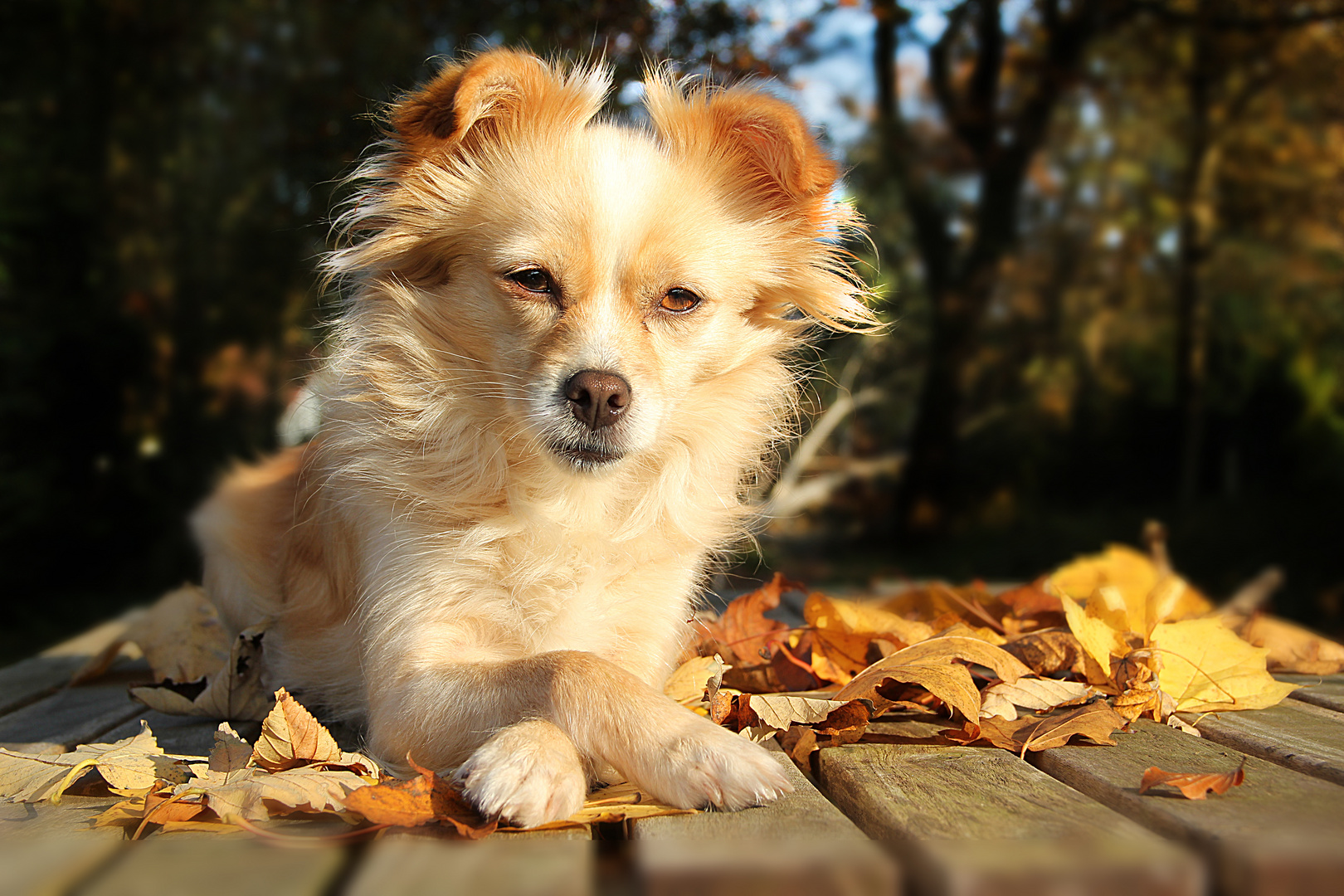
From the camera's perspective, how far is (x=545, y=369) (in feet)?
6.54

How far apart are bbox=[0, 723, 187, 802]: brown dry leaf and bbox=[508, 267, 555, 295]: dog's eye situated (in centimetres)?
114

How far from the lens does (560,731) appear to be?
152 centimetres

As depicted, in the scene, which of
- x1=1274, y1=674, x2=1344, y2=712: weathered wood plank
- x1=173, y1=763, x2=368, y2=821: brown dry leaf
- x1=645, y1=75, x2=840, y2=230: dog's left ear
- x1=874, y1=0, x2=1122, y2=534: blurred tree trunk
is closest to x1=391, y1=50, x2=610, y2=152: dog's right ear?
x1=645, y1=75, x2=840, y2=230: dog's left ear

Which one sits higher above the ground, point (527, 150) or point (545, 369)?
point (527, 150)

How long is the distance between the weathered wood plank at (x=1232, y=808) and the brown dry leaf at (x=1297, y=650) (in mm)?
839

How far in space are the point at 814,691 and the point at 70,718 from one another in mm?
1649

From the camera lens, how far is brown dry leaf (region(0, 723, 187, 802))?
1434 millimetres

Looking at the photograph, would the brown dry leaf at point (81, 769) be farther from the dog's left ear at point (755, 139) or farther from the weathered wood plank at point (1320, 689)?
the weathered wood plank at point (1320, 689)

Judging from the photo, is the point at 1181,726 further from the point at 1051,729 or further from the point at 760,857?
the point at 760,857

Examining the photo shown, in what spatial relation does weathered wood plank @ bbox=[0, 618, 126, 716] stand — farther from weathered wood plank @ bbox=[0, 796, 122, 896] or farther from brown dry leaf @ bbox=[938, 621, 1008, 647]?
brown dry leaf @ bbox=[938, 621, 1008, 647]

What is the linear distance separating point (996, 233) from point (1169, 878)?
23.5 ft

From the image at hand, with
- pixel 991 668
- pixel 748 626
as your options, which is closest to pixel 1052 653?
pixel 991 668

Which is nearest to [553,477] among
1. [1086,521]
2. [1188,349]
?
[1086,521]

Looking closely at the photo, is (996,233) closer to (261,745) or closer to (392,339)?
(392,339)
